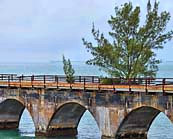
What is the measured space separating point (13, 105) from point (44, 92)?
28.5ft

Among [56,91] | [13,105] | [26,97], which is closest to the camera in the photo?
[56,91]

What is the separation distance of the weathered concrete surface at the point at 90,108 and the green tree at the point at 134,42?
6022 millimetres

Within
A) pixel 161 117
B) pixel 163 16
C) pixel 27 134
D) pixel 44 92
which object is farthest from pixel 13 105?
pixel 161 117

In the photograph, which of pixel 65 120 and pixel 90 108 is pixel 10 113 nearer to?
pixel 65 120

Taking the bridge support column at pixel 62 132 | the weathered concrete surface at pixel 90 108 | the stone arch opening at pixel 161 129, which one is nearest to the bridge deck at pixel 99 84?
the weathered concrete surface at pixel 90 108

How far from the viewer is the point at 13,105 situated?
5512 cm

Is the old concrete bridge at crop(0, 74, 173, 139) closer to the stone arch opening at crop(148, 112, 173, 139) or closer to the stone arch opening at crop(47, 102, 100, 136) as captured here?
the stone arch opening at crop(47, 102, 100, 136)

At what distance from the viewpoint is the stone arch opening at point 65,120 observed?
47281 mm

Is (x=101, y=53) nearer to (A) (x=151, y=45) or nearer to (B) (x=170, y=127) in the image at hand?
(A) (x=151, y=45)

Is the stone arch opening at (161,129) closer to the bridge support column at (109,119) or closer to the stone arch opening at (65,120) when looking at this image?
the bridge support column at (109,119)

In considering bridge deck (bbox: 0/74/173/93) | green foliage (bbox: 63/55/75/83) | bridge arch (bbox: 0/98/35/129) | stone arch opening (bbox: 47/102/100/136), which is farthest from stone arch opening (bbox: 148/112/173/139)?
bridge arch (bbox: 0/98/35/129)

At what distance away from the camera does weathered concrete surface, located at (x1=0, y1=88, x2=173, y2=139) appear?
38844 millimetres

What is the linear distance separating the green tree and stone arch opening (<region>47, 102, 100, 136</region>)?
17.3ft

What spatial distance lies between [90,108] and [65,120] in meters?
5.94
